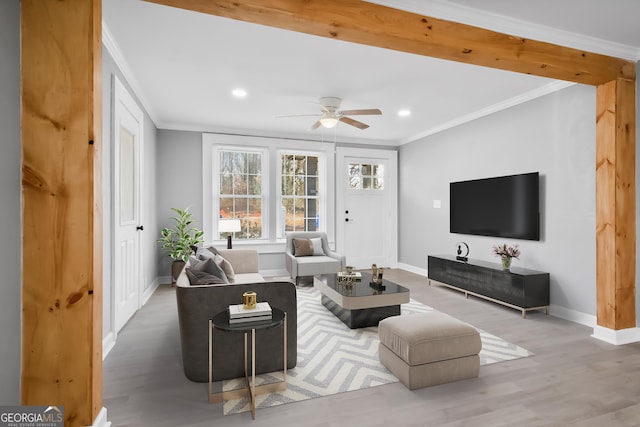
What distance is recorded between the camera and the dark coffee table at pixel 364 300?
320cm

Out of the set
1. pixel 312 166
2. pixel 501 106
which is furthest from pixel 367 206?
pixel 501 106

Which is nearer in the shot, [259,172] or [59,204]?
[59,204]

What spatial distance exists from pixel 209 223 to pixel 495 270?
14.6 ft

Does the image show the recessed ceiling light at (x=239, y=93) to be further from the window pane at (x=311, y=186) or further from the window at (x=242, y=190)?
the window pane at (x=311, y=186)

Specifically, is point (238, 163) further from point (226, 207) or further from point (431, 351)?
point (431, 351)

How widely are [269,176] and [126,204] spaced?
9.22 ft

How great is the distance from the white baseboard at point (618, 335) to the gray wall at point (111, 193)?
4.48 meters

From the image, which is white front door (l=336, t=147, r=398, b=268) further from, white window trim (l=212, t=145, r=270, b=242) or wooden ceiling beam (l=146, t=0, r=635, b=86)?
wooden ceiling beam (l=146, t=0, r=635, b=86)

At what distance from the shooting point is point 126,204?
3.62m

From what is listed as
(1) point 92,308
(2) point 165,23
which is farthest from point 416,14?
(1) point 92,308

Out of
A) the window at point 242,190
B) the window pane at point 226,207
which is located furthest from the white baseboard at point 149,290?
the window pane at point 226,207

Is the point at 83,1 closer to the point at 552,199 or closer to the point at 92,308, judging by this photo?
the point at 92,308

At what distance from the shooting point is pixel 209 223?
5.76 meters

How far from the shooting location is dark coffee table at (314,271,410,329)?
320cm
